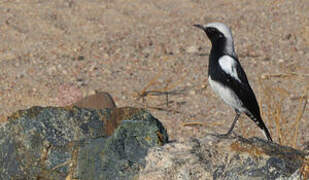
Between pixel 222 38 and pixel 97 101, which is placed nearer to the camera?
pixel 222 38

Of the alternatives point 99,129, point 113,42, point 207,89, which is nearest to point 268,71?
point 207,89

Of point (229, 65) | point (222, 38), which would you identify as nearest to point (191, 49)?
point (222, 38)

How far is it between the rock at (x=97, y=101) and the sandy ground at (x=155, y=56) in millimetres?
318

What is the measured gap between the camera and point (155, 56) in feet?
21.6

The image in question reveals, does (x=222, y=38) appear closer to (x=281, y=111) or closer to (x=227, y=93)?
(x=227, y=93)

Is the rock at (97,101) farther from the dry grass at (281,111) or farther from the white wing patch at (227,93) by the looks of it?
the white wing patch at (227,93)

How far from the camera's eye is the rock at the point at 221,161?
104 inches

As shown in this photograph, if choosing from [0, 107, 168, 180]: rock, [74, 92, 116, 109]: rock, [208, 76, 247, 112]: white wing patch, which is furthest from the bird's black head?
[74, 92, 116, 109]: rock

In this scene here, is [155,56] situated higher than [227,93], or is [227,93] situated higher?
[227,93]

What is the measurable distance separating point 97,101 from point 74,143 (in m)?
2.13

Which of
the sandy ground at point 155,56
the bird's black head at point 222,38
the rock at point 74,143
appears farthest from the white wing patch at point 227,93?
the sandy ground at point 155,56

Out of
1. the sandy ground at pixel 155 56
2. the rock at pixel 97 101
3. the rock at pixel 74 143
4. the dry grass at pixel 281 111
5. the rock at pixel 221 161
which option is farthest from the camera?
the sandy ground at pixel 155 56

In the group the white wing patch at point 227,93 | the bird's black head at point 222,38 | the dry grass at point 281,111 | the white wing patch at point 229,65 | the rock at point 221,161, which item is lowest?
the dry grass at point 281,111

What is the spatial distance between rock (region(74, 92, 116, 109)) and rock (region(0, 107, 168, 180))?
164 centimetres
